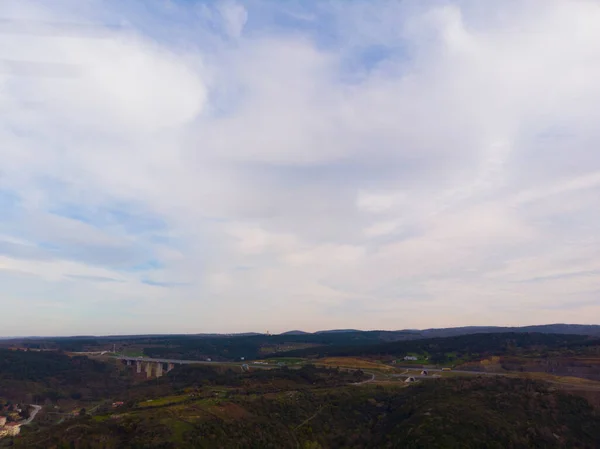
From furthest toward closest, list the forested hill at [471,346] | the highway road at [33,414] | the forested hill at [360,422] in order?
the forested hill at [471,346]
the highway road at [33,414]
the forested hill at [360,422]

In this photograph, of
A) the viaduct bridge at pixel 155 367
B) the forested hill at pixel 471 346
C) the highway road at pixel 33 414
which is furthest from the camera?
the viaduct bridge at pixel 155 367

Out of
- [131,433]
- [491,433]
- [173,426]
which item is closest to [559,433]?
[491,433]

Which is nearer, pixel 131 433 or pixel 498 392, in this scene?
pixel 131 433

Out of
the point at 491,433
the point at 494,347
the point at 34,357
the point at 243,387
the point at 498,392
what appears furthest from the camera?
the point at 34,357

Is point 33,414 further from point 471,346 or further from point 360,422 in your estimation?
point 471,346

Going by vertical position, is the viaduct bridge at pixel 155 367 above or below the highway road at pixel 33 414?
above

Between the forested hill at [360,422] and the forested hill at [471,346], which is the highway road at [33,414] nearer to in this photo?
the forested hill at [360,422]

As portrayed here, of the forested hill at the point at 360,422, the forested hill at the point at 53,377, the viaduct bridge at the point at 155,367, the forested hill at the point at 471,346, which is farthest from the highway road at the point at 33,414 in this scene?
the forested hill at the point at 471,346

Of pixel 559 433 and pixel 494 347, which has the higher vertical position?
pixel 494 347

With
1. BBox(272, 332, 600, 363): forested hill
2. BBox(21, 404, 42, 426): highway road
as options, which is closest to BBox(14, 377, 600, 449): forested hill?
BBox(21, 404, 42, 426): highway road

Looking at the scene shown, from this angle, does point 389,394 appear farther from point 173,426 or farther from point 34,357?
point 34,357

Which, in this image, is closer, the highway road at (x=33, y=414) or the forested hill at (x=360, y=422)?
the forested hill at (x=360, y=422)
